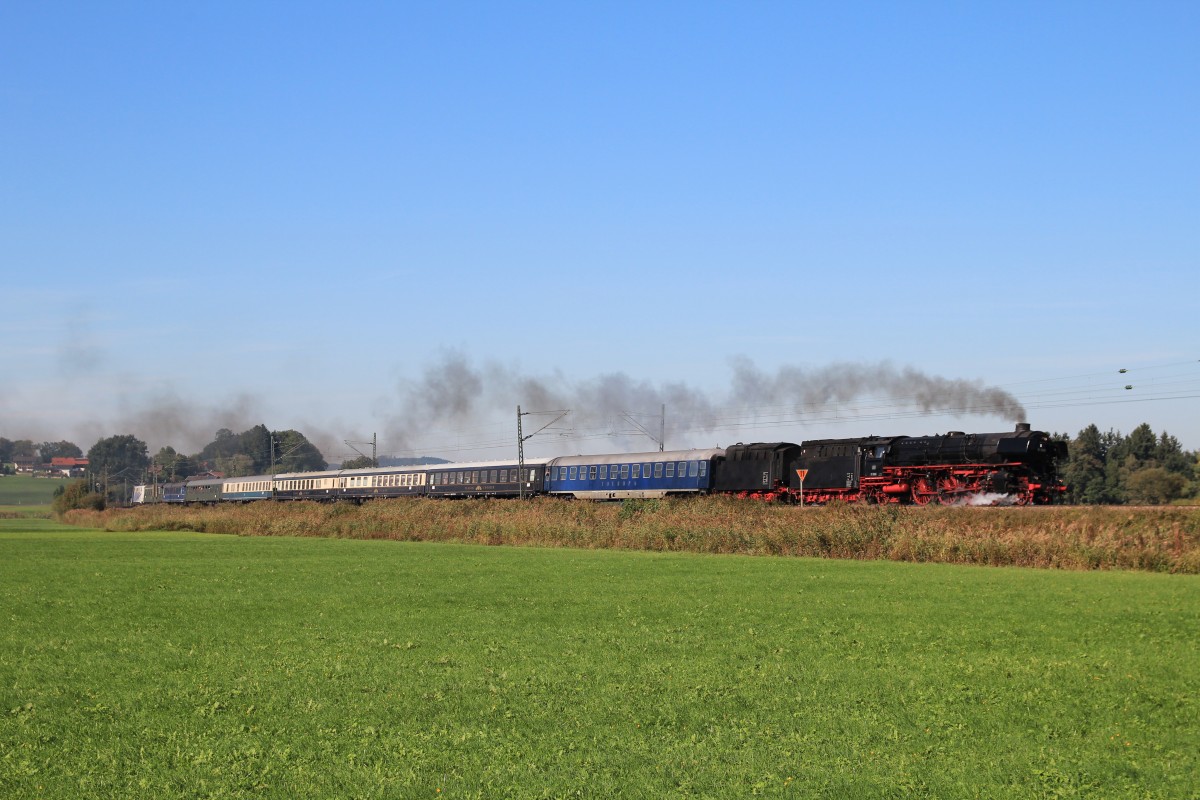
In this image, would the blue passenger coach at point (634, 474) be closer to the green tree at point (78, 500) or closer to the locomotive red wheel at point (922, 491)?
the locomotive red wheel at point (922, 491)

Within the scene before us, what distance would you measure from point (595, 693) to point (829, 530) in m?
29.1

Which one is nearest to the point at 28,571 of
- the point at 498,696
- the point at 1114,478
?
the point at 498,696

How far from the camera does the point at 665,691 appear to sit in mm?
13414

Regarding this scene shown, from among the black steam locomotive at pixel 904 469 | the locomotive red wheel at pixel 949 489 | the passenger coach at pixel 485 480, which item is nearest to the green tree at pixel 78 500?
the passenger coach at pixel 485 480

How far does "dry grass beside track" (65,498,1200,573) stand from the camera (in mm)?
35500

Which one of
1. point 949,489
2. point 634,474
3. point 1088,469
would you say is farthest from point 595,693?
point 1088,469

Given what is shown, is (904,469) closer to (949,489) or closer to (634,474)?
(949,489)

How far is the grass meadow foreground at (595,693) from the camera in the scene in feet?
32.2

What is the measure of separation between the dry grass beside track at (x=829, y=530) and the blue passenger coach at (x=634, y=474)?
Answer: 692cm

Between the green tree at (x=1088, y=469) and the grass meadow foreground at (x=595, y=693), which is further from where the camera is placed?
the green tree at (x=1088, y=469)

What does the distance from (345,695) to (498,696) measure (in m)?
1.72

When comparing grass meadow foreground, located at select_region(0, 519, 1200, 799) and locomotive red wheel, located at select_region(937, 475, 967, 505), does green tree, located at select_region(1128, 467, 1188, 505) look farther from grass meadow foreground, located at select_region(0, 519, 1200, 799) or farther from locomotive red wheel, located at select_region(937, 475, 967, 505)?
grass meadow foreground, located at select_region(0, 519, 1200, 799)

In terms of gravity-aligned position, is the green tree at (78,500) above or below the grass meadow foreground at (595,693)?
above

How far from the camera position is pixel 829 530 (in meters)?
41.1
